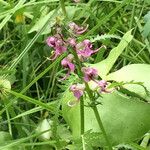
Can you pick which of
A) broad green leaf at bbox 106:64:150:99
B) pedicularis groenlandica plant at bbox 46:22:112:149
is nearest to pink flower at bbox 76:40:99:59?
pedicularis groenlandica plant at bbox 46:22:112:149

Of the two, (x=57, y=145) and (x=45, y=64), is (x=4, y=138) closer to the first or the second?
(x=57, y=145)

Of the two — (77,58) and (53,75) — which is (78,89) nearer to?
(77,58)

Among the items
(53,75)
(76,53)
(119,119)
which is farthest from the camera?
(53,75)

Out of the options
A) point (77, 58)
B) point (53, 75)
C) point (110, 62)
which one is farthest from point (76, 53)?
point (53, 75)

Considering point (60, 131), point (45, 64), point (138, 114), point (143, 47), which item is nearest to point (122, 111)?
point (138, 114)

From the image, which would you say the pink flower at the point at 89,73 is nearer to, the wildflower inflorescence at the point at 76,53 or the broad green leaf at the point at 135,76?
the wildflower inflorescence at the point at 76,53

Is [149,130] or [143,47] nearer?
[149,130]

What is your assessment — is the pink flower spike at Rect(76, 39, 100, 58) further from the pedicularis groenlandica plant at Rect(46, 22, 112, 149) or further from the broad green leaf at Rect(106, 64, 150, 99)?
the broad green leaf at Rect(106, 64, 150, 99)
